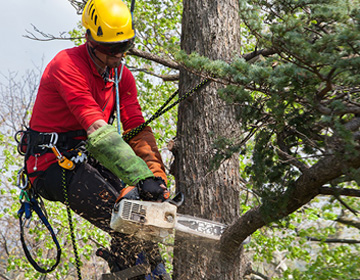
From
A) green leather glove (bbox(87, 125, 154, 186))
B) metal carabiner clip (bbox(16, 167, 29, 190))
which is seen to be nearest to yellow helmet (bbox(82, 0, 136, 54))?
green leather glove (bbox(87, 125, 154, 186))

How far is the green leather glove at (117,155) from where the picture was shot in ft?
9.90

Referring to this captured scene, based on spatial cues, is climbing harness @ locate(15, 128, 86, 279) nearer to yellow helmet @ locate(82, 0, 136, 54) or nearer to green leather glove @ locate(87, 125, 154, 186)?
green leather glove @ locate(87, 125, 154, 186)

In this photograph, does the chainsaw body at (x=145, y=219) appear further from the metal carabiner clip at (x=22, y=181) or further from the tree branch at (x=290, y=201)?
the metal carabiner clip at (x=22, y=181)

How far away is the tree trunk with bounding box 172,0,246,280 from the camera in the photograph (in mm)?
3572

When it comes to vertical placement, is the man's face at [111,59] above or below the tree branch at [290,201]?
above

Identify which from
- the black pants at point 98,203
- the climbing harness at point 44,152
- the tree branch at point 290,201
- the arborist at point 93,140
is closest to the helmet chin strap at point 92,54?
the arborist at point 93,140

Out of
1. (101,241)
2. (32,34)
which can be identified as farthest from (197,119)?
(101,241)

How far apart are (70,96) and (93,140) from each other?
15.7 inches

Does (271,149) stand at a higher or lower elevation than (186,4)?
lower

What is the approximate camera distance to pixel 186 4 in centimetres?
427

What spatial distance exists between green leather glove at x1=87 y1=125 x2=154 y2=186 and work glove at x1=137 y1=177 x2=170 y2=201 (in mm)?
37

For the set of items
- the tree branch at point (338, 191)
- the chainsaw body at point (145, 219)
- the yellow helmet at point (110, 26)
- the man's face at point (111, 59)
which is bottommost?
the chainsaw body at point (145, 219)

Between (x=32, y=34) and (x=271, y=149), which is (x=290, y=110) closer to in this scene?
(x=271, y=149)

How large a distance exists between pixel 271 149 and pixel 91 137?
1.28 m
